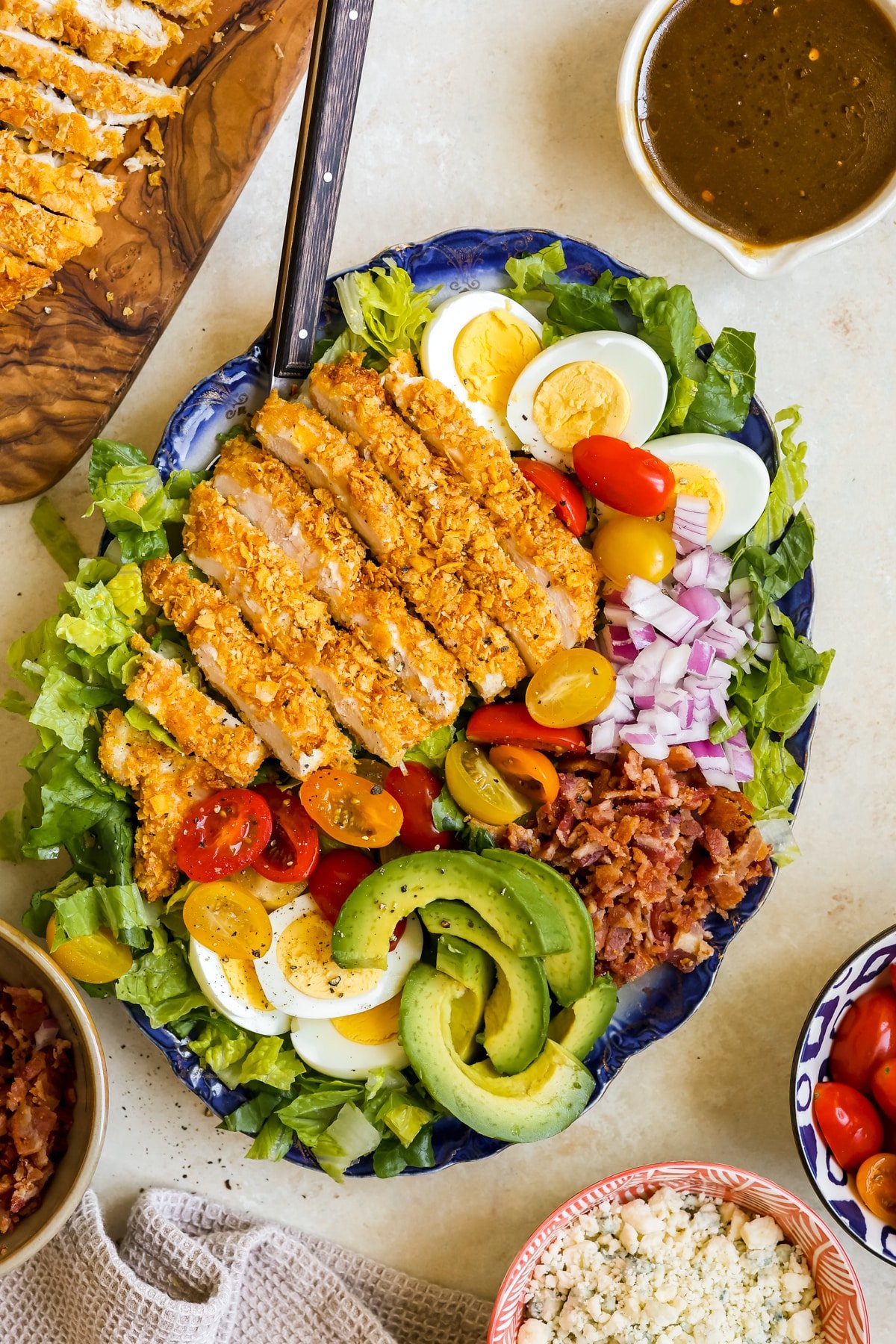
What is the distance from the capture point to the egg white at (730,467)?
117 inches

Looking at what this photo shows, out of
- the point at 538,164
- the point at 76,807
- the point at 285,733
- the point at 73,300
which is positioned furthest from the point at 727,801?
the point at 73,300

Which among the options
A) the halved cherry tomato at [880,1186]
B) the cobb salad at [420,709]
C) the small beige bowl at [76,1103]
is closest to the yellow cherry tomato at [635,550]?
the cobb salad at [420,709]

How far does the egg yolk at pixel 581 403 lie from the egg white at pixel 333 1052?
1840 millimetres

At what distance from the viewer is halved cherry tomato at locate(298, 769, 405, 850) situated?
2.91 meters

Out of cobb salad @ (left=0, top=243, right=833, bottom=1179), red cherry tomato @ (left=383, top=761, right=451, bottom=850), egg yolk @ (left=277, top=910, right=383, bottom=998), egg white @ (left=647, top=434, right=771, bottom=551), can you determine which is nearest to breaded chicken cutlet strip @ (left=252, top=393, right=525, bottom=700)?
cobb salad @ (left=0, top=243, right=833, bottom=1179)

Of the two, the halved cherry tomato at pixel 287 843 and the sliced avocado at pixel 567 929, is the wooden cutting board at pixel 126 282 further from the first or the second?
the sliced avocado at pixel 567 929

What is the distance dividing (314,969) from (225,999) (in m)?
0.26

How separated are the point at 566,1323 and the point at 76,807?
6.72 ft

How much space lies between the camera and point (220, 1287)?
10.2 feet

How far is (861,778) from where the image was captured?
337 cm

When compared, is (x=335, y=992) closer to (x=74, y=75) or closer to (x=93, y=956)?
(x=93, y=956)

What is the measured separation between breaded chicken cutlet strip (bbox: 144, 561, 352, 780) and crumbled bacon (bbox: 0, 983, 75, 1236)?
1048 millimetres

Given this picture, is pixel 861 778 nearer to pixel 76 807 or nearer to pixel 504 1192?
pixel 504 1192

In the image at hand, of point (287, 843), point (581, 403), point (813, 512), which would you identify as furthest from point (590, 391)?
point (287, 843)
